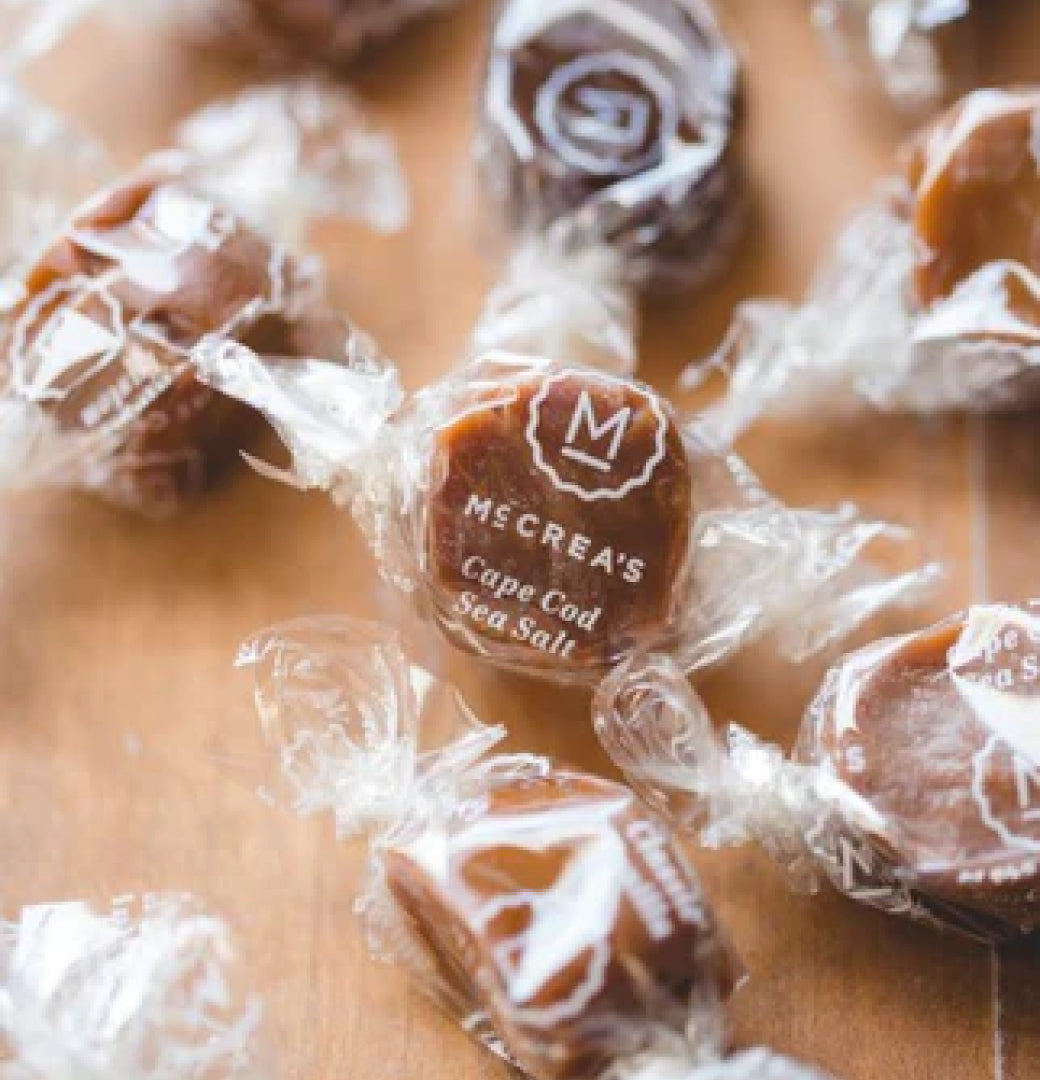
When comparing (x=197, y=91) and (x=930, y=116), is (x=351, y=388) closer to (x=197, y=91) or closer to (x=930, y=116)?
(x=197, y=91)

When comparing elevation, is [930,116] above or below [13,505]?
above

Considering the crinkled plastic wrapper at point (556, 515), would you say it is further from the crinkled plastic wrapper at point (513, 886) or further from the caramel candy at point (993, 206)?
the caramel candy at point (993, 206)

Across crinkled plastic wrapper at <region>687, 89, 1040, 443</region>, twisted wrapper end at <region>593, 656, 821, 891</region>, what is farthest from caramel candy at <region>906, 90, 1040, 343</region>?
twisted wrapper end at <region>593, 656, 821, 891</region>

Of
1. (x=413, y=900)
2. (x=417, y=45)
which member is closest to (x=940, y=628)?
(x=413, y=900)

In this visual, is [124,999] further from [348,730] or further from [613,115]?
[613,115]

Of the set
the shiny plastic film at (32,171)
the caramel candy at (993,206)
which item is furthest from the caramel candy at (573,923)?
the shiny plastic film at (32,171)

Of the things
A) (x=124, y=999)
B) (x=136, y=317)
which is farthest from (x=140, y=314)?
(x=124, y=999)

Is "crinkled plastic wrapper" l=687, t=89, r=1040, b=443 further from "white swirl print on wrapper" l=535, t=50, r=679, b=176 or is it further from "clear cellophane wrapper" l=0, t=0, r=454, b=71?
"clear cellophane wrapper" l=0, t=0, r=454, b=71
